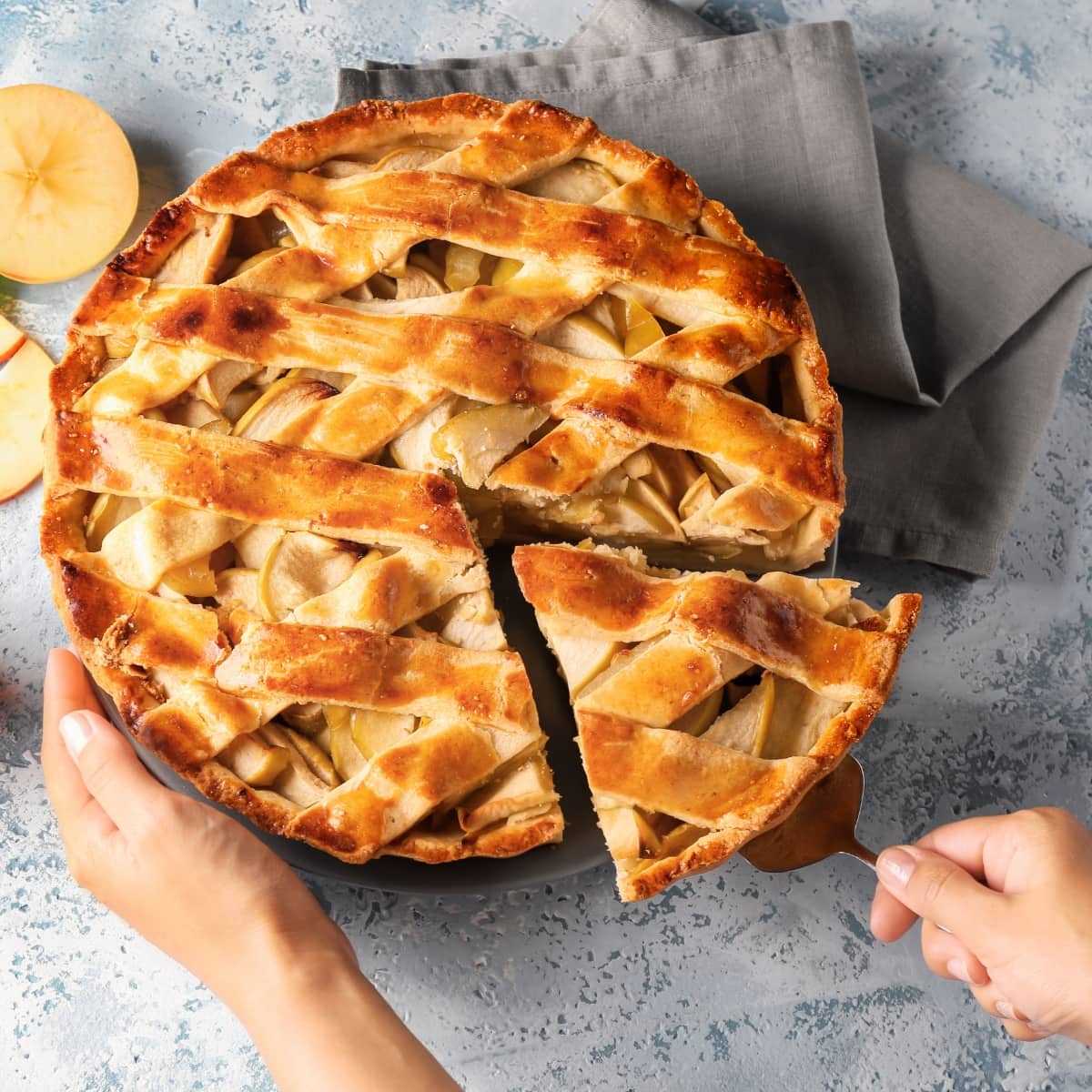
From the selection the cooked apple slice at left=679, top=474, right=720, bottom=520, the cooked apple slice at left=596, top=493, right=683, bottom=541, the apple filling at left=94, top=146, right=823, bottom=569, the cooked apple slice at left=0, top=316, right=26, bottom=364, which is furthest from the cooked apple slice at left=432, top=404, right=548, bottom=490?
the cooked apple slice at left=0, top=316, right=26, bottom=364

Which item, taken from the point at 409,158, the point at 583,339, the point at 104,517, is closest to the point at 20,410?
→ the point at 104,517

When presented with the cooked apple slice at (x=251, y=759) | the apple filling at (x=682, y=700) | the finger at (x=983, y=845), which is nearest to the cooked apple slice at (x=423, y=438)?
the apple filling at (x=682, y=700)

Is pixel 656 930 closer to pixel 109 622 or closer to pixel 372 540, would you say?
pixel 372 540

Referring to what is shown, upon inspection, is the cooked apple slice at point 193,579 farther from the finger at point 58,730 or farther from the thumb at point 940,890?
the thumb at point 940,890

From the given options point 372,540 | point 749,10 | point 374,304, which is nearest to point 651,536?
point 372,540

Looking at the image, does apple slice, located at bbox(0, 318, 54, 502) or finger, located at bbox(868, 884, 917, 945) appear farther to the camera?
apple slice, located at bbox(0, 318, 54, 502)

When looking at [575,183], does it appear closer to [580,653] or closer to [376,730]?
[580,653]

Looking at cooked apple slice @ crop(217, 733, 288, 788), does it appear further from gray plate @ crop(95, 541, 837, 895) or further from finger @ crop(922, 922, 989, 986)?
finger @ crop(922, 922, 989, 986)

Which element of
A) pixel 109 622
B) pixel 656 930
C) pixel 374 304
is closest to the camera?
pixel 109 622
